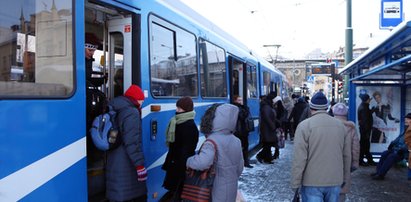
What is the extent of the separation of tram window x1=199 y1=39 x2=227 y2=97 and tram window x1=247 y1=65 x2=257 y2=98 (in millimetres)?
2538

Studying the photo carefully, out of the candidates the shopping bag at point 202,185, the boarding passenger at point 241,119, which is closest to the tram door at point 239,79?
the boarding passenger at point 241,119

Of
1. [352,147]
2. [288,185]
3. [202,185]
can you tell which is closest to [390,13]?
[288,185]

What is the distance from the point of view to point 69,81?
347 cm

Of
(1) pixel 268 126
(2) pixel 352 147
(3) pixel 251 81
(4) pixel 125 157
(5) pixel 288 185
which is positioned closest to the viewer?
(4) pixel 125 157

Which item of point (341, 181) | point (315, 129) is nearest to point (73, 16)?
point (315, 129)

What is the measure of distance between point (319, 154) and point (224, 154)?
966 mm

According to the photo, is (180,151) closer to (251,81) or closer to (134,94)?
(134,94)

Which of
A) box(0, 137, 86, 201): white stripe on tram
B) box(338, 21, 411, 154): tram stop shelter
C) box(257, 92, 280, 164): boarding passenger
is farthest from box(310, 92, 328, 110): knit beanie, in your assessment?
box(257, 92, 280, 164): boarding passenger

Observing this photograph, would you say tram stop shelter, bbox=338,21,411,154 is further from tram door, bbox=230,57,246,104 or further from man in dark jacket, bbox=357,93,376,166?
tram door, bbox=230,57,246,104

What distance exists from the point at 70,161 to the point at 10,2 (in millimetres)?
1288

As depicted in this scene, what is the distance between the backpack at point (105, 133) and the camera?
3867 mm

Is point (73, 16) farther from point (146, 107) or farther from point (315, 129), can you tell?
point (315, 129)

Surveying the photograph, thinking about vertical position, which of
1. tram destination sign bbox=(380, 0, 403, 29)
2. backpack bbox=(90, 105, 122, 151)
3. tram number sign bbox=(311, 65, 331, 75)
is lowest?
backpack bbox=(90, 105, 122, 151)

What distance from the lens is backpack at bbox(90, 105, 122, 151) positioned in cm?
387
